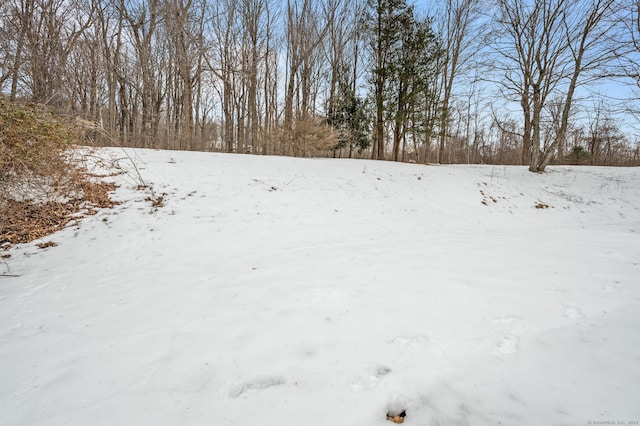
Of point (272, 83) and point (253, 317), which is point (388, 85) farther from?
point (253, 317)

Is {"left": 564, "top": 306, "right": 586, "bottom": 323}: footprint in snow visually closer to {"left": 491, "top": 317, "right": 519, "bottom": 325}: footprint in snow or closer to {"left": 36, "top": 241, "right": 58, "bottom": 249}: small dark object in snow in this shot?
{"left": 491, "top": 317, "right": 519, "bottom": 325}: footprint in snow

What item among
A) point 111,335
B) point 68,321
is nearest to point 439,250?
point 111,335

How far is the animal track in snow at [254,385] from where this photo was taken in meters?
1.40

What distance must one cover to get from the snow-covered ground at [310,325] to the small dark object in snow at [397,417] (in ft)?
0.09

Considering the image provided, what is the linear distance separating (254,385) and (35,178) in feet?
17.1

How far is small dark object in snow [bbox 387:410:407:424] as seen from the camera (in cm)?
122

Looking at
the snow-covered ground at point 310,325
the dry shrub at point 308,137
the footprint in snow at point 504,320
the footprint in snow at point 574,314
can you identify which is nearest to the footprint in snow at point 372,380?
the snow-covered ground at point 310,325

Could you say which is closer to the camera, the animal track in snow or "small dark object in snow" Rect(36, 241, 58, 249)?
the animal track in snow

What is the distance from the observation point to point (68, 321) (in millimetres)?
2133

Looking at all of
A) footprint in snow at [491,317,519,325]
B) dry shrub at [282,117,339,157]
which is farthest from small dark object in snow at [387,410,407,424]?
dry shrub at [282,117,339,157]

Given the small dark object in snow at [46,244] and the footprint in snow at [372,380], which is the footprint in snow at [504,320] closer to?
the footprint in snow at [372,380]

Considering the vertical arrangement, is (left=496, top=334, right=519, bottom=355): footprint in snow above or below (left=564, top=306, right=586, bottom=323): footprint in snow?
below

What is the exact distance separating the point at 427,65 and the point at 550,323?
15.0 metres

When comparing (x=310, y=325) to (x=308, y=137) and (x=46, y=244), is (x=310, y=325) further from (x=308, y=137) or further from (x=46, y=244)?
(x=308, y=137)
